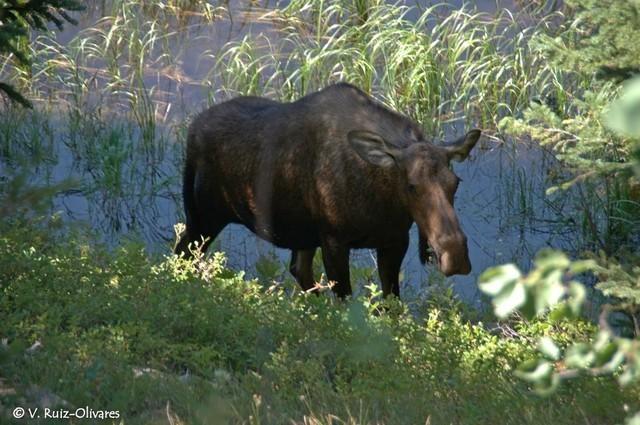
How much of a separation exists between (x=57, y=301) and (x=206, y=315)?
935mm

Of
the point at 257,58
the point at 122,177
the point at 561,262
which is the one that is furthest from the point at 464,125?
the point at 561,262

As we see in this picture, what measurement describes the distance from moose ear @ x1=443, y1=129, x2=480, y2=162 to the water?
9.05 feet

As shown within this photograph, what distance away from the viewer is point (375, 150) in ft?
27.2

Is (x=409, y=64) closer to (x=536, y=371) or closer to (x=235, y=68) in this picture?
(x=235, y=68)

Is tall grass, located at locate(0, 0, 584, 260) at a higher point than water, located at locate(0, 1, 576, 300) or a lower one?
higher

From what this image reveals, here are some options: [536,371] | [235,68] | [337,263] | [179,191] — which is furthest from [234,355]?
[235,68]

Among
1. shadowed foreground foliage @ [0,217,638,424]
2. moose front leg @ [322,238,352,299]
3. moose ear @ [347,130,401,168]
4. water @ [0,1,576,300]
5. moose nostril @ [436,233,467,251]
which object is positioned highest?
moose ear @ [347,130,401,168]

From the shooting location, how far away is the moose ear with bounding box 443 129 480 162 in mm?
8203

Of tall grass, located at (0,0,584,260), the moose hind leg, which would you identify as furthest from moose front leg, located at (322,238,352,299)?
tall grass, located at (0,0,584,260)

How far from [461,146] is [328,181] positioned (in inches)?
41.1

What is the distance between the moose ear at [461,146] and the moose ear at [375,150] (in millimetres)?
336

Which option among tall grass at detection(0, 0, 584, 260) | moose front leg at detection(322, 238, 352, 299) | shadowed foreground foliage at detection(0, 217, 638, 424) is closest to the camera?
shadowed foreground foliage at detection(0, 217, 638, 424)

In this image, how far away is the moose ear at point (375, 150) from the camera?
8250mm

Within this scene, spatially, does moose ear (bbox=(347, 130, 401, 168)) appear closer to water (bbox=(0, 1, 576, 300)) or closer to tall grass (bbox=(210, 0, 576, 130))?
water (bbox=(0, 1, 576, 300))
